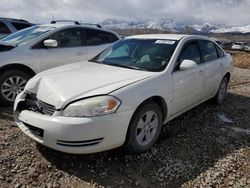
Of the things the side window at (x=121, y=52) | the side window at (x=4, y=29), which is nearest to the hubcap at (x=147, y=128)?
the side window at (x=121, y=52)

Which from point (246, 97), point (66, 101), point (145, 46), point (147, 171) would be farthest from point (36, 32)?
point (246, 97)

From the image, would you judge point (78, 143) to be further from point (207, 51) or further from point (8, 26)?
point (8, 26)

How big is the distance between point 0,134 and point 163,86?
2.40m

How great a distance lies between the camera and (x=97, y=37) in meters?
6.77

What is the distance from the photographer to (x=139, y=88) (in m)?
3.42

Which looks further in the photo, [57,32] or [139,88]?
[57,32]

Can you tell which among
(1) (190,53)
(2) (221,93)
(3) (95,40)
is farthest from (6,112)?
(2) (221,93)

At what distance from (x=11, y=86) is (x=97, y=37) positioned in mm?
2439

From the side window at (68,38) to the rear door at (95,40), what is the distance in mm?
209

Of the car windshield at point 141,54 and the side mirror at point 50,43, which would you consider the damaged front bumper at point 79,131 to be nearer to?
the car windshield at point 141,54

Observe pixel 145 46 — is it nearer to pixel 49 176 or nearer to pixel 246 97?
pixel 49 176

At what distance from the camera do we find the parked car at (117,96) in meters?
3.03

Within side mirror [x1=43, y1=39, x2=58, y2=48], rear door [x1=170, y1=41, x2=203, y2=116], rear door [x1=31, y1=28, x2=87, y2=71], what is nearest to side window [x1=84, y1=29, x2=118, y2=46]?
rear door [x1=31, y1=28, x2=87, y2=71]

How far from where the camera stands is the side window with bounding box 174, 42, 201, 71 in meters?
4.29
